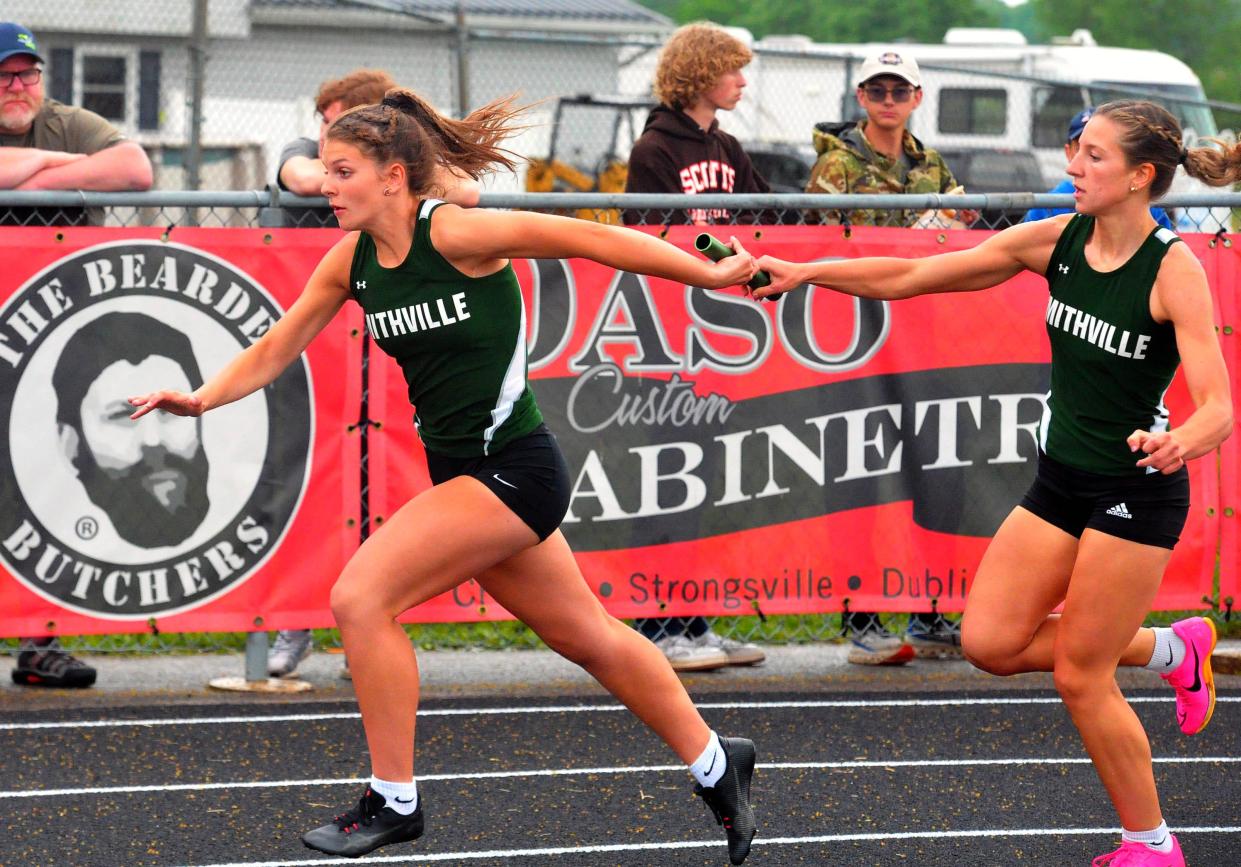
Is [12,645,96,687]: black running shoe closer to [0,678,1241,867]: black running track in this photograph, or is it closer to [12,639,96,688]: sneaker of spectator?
[12,639,96,688]: sneaker of spectator

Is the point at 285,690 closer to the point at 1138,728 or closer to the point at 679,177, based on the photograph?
the point at 679,177

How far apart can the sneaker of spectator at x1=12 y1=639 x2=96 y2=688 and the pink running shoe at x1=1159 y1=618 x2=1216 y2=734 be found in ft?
14.1

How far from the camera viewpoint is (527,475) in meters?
4.58

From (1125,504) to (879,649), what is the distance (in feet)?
10.3

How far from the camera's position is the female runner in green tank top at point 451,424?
4418 millimetres

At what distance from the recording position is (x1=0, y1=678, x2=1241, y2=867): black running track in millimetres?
5148

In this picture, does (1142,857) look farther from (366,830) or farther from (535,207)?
(535,207)

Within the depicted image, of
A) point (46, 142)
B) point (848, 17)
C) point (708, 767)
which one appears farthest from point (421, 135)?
point (848, 17)

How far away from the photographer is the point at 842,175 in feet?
24.8

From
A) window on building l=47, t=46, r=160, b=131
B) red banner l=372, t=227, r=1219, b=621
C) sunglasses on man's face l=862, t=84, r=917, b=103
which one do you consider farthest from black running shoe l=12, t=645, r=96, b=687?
window on building l=47, t=46, r=160, b=131

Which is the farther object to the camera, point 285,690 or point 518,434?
point 285,690

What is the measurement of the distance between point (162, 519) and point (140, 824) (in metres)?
1.75

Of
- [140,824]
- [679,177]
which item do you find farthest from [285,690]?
[679,177]

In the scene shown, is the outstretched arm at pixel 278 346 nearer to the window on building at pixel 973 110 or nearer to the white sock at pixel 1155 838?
the white sock at pixel 1155 838
